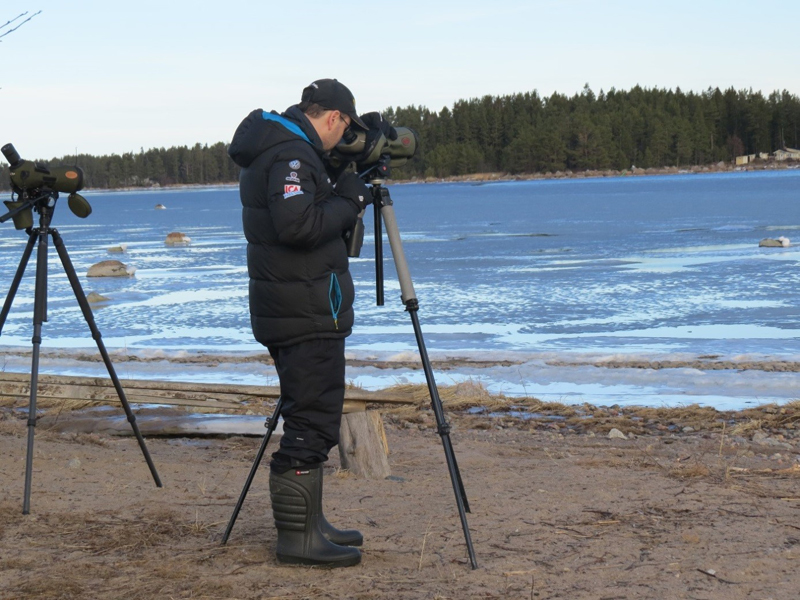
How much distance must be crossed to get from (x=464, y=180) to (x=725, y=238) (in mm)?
160698

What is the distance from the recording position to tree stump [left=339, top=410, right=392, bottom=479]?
590 centimetres

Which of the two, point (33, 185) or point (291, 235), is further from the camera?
point (33, 185)

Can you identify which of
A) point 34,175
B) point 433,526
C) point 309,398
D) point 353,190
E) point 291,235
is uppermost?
point 34,175

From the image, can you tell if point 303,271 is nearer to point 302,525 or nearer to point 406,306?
point 406,306

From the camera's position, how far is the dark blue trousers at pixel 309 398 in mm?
3850

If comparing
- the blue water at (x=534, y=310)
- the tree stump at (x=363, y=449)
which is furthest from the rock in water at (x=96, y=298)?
the tree stump at (x=363, y=449)

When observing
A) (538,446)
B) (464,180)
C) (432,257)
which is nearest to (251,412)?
(538,446)

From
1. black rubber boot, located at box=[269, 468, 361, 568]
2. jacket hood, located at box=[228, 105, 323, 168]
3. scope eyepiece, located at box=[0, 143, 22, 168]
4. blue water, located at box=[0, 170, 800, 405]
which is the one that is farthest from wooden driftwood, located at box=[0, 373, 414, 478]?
blue water, located at box=[0, 170, 800, 405]

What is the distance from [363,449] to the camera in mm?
5914

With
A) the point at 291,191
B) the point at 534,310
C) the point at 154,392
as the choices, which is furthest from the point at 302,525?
the point at 534,310

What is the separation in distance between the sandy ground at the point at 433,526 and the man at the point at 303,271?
1.31 feet

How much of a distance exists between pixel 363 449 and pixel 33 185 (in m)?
2.35

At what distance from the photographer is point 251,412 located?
806 cm

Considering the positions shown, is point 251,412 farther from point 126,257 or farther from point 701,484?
point 126,257
